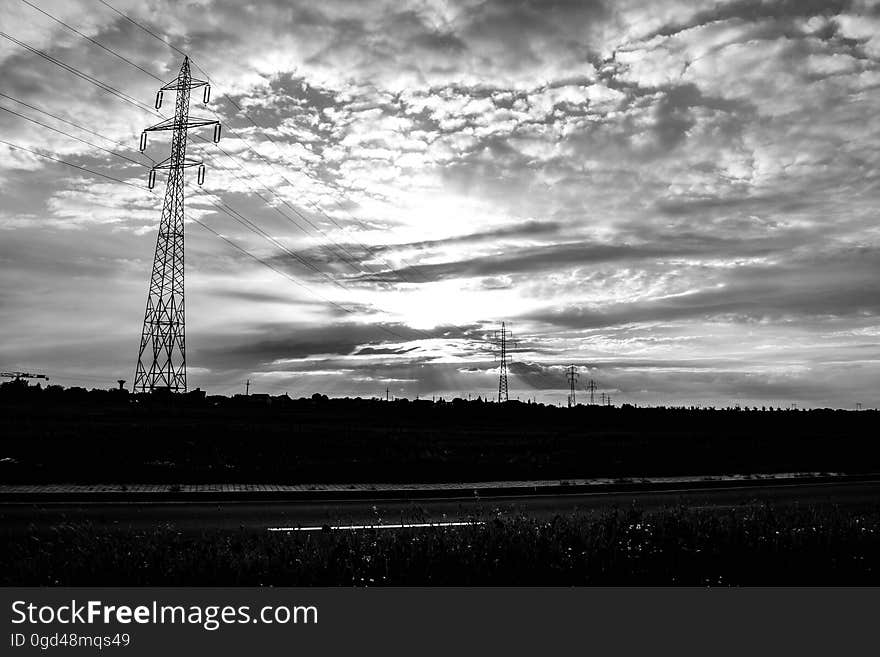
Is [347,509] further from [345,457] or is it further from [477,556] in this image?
[345,457]

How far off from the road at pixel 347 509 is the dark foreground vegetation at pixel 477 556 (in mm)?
1297

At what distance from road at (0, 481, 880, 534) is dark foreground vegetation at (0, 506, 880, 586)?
1297 mm

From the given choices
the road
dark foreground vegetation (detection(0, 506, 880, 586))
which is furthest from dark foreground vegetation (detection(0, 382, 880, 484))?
dark foreground vegetation (detection(0, 506, 880, 586))

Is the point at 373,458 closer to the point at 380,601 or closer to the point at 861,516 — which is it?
the point at 861,516

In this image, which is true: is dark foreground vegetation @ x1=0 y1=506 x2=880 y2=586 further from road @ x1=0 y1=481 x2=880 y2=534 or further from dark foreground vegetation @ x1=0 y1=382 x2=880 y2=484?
dark foreground vegetation @ x1=0 y1=382 x2=880 y2=484

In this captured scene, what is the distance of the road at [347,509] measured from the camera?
38.9 ft

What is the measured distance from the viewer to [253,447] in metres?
24.4

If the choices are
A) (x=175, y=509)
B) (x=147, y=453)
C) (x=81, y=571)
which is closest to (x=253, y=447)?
(x=147, y=453)

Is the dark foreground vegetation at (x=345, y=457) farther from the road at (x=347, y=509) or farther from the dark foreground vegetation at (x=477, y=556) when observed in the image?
the dark foreground vegetation at (x=477, y=556)

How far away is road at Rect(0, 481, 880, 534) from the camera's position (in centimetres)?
1187

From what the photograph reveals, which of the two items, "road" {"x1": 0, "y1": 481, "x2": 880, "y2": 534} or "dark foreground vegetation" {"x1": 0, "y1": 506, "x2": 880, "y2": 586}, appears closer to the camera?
"dark foreground vegetation" {"x1": 0, "y1": 506, "x2": 880, "y2": 586}

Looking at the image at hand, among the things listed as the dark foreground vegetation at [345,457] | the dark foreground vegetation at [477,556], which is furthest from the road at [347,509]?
the dark foreground vegetation at [345,457]

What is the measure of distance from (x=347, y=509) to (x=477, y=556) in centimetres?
706

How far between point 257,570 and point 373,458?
51.3ft
